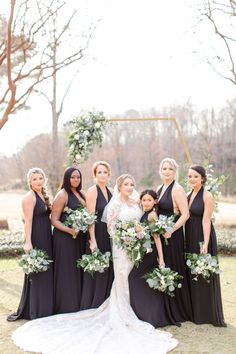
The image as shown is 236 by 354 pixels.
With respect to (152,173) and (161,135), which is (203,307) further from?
(161,135)

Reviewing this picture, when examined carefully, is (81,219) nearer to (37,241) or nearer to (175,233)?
(37,241)

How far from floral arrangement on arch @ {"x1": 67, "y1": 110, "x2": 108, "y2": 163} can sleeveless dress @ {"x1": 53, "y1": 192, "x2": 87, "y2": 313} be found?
2.27 ft

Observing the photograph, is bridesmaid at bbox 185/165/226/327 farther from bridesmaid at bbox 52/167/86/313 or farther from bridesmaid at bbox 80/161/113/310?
bridesmaid at bbox 52/167/86/313

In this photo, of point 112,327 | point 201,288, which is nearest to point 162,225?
point 201,288

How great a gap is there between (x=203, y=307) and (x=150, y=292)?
0.76 m

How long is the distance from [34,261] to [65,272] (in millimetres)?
604

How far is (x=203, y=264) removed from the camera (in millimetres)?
5742

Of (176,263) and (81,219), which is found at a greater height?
(81,219)

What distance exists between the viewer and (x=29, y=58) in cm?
1374

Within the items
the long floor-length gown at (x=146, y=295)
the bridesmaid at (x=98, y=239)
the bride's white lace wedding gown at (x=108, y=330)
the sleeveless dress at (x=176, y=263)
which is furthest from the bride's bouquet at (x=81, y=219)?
the sleeveless dress at (x=176, y=263)

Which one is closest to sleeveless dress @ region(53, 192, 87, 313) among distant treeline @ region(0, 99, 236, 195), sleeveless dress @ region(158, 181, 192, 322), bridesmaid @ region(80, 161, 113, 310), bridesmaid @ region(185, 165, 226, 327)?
bridesmaid @ region(80, 161, 113, 310)

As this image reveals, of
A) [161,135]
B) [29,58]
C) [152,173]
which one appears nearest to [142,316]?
[29,58]

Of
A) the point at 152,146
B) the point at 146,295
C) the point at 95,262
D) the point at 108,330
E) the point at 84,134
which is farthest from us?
the point at 152,146

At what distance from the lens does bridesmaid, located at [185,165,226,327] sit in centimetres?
595
